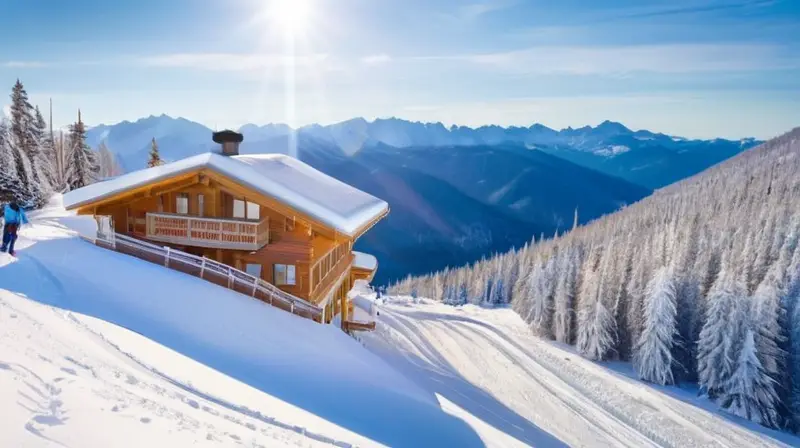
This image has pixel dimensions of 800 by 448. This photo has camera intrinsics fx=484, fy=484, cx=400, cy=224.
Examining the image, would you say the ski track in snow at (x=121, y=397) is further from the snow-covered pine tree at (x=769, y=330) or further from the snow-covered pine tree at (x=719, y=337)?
the snow-covered pine tree at (x=769, y=330)

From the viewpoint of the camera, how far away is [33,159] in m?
53.0

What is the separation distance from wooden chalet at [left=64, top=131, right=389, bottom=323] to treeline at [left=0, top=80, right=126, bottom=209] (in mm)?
26130

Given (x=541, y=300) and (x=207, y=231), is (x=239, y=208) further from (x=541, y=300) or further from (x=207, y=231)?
(x=541, y=300)

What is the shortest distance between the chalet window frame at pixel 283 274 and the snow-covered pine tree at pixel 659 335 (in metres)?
32.5

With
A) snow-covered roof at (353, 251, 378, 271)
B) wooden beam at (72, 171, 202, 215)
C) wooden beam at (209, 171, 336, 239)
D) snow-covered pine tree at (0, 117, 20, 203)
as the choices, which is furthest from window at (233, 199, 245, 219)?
snow-covered pine tree at (0, 117, 20, 203)

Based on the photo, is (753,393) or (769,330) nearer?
(753,393)

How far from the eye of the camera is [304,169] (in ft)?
85.6

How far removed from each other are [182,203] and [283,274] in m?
5.23

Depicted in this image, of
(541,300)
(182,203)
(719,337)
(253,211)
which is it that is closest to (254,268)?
(253,211)

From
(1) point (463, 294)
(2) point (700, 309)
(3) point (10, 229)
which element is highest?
(3) point (10, 229)

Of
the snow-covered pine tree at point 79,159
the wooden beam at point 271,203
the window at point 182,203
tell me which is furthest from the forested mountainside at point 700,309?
the snow-covered pine tree at point 79,159

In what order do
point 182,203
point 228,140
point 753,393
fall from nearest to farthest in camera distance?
1. point 182,203
2. point 228,140
3. point 753,393

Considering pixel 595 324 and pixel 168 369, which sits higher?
pixel 168 369

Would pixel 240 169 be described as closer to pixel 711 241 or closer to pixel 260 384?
pixel 260 384
